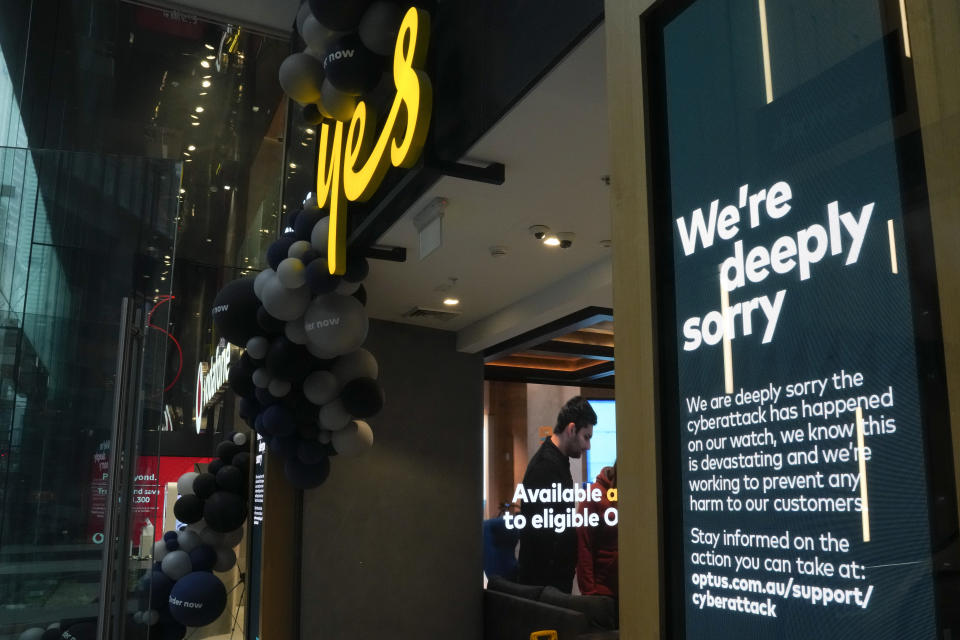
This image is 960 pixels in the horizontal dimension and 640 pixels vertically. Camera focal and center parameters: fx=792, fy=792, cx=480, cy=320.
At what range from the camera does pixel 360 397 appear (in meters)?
3.73

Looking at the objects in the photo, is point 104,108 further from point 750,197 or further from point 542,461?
point 750,197

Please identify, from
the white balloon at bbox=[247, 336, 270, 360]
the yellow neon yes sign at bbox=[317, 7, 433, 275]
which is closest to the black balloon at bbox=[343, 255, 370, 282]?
the yellow neon yes sign at bbox=[317, 7, 433, 275]

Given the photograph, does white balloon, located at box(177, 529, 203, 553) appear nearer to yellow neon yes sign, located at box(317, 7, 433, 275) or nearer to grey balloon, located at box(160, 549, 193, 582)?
grey balloon, located at box(160, 549, 193, 582)

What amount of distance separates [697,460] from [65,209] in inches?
98.1

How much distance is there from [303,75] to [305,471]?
77.8 inches

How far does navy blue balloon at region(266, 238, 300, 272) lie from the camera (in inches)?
148

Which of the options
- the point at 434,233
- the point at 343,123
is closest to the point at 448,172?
the point at 434,233

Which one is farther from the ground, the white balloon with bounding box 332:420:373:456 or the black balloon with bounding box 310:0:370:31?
the black balloon with bounding box 310:0:370:31

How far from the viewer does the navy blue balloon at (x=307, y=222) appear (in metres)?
3.65

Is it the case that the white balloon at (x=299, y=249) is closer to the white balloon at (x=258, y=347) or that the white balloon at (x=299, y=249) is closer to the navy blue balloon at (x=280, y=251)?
the navy blue balloon at (x=280, y=251)

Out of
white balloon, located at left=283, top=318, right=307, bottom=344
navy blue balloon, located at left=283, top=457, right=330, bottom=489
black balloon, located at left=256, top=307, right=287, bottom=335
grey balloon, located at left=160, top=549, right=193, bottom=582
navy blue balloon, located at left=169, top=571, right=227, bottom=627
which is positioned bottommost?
navy blue balloon, located at left=169, top=571, right=227, bottom=627

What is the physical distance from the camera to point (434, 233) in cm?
332

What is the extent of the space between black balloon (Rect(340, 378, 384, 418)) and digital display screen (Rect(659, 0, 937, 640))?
101 inches

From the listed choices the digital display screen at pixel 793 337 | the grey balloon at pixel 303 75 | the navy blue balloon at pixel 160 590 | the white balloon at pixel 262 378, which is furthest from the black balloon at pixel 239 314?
the digital display screen at pixel 793 337
